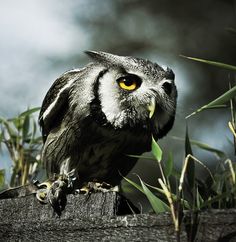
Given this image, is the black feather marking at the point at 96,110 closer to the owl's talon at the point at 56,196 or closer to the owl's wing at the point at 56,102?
the owl's wing at the point at 56,102

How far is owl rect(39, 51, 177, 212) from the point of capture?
224 centimetres

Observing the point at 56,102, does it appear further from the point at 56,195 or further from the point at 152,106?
the point at 56,195

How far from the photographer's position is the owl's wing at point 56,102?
7.98 ft

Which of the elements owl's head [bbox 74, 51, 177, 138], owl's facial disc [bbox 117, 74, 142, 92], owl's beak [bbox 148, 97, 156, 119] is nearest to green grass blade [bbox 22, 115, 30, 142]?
owl's head [bbox 74, 51, 177, 138]

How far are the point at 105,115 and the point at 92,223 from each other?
2.88ft

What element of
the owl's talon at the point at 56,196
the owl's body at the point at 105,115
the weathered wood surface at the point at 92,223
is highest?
the owl's body at the point at 105,115

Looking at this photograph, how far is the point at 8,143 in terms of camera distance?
279 cm

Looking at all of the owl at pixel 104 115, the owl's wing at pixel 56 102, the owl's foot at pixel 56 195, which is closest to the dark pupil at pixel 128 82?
the owl at pixel 104 115

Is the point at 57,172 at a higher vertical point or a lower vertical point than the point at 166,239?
higher

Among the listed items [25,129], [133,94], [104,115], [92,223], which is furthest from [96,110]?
[92,223]

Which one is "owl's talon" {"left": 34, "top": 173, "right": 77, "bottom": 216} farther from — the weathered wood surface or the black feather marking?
the black feather marking

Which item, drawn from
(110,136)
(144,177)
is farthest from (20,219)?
(144,177)

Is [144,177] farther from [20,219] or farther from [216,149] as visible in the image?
[20,219]

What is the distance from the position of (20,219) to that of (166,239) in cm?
46
